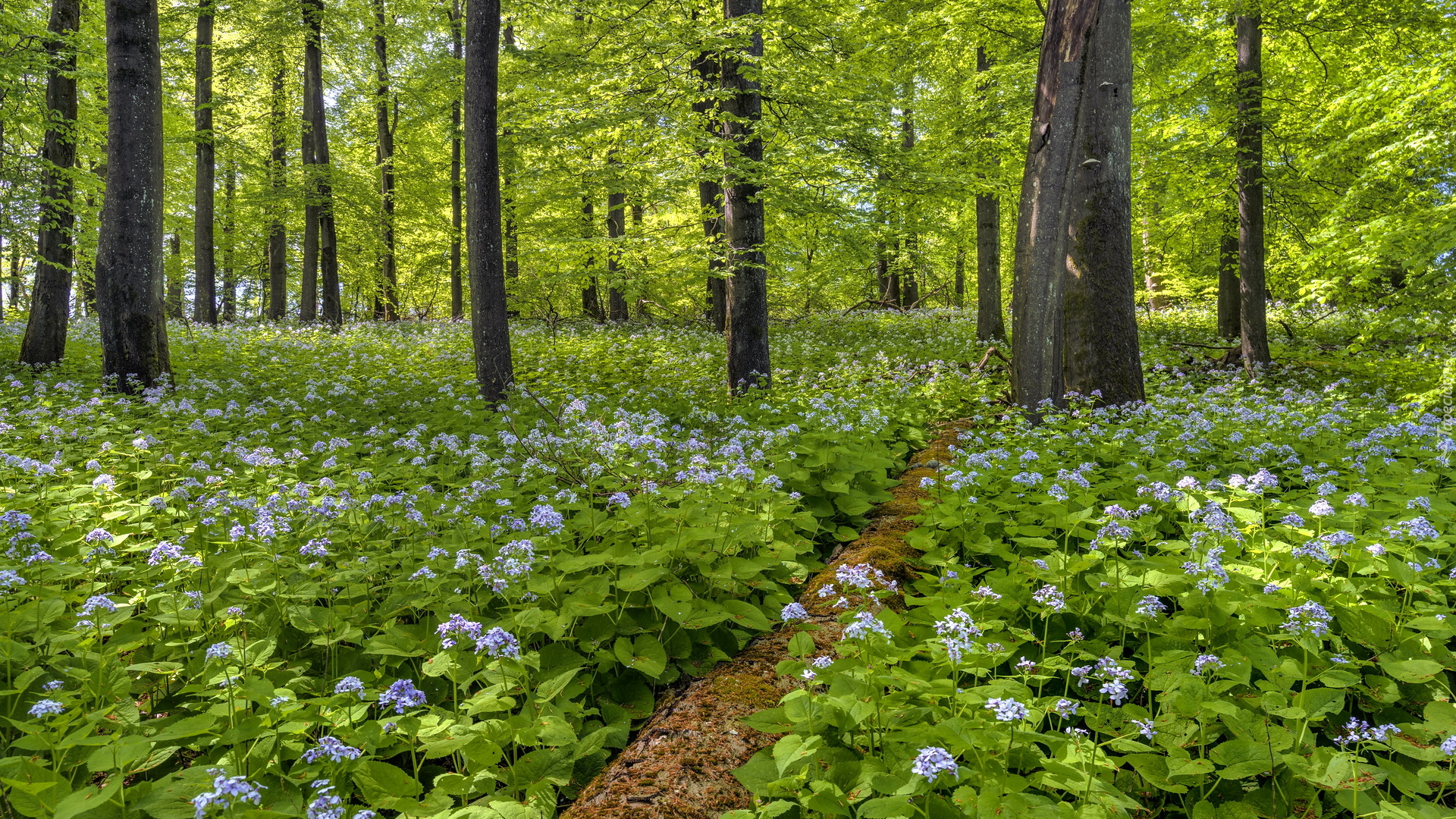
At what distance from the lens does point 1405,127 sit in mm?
7941

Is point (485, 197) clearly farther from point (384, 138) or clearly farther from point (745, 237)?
point (384, 138)

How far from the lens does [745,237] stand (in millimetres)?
8531

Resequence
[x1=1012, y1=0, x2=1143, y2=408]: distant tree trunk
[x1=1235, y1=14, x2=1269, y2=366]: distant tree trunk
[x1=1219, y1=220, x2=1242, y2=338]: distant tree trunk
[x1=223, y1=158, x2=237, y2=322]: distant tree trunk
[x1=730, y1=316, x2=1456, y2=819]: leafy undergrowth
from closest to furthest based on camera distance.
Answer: [x1=730, y1=316, x2=1456, y2=819]: leafy undergrowth < [x1=1012, y1=0, x2=1143, y2=408]: distant tree trunk < [x1=1235, y1=14, x2=1269, y2=366]: distant tree trunk < [x1=1219, y1=220, x2=1242, y2=338]: distant tree trunk < [x1=223, y1=158, x2=237, y2=322]: distant tree trunk

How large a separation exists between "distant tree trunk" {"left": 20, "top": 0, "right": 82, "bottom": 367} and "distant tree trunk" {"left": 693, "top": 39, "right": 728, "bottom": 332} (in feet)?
26.4

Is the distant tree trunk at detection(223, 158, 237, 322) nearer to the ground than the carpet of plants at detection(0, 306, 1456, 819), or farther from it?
farther from it

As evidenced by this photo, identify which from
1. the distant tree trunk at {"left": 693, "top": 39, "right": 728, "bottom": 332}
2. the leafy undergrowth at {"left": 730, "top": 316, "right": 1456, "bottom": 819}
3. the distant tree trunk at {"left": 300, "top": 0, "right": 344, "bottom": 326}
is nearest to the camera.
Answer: the leafy undergrowth at {"left": 730, "top": 316, "right": 1456, "bottom": 819}

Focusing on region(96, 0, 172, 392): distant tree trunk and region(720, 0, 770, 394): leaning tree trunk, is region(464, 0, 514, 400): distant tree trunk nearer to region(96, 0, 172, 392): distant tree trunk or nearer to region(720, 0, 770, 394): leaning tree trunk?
region(720, 0, 770, 394): leaning tree trunk

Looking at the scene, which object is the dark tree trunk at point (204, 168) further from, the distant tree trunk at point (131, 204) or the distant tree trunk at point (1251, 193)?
the distant tree trunk at point (1251, 193)

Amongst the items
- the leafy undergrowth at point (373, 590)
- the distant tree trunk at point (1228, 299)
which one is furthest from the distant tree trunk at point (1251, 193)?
the leafy undergrowth at point (373, 590)

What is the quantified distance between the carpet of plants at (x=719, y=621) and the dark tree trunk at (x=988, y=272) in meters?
7.94

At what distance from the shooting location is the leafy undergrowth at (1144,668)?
6.14 ft

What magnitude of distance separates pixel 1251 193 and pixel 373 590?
12.9 meters

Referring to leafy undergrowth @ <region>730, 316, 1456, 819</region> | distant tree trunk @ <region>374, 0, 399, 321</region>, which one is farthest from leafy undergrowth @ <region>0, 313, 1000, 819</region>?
distant tree trunk @ <region>374, 0, 399, 321</region>

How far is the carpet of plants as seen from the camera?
1.93 m
